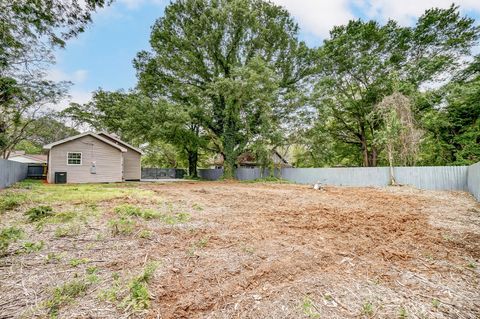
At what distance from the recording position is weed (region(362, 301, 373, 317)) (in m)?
2.00

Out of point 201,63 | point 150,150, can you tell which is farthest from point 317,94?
point 150,150

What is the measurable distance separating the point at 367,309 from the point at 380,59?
21.3m

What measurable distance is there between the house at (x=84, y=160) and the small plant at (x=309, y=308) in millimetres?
17200

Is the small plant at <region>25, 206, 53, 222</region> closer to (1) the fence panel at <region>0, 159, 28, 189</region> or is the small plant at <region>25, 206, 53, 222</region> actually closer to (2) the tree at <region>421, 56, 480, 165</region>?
(1) the fence panel at <region>0, 159, 28, 189</region>

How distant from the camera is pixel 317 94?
1759cm

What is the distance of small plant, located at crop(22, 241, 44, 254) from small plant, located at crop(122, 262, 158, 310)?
1.84 meters

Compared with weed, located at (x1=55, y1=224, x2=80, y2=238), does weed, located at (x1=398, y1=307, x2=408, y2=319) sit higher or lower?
lower

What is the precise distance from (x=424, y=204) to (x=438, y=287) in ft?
20.6

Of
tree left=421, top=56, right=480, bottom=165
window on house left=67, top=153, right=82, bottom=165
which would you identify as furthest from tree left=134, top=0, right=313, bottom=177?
tree left=421, top=56, right=480, bottom=165

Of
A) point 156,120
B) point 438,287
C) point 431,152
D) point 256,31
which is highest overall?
point 256,31

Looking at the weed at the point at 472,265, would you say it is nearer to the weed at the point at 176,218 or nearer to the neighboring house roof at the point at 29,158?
the weed at the point at 176,218

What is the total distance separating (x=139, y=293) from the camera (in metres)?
2.19

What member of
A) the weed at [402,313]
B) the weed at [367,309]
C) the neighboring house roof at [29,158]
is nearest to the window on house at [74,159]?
the weed at [367,309]

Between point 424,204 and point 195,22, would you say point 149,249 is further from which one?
point 195,22
